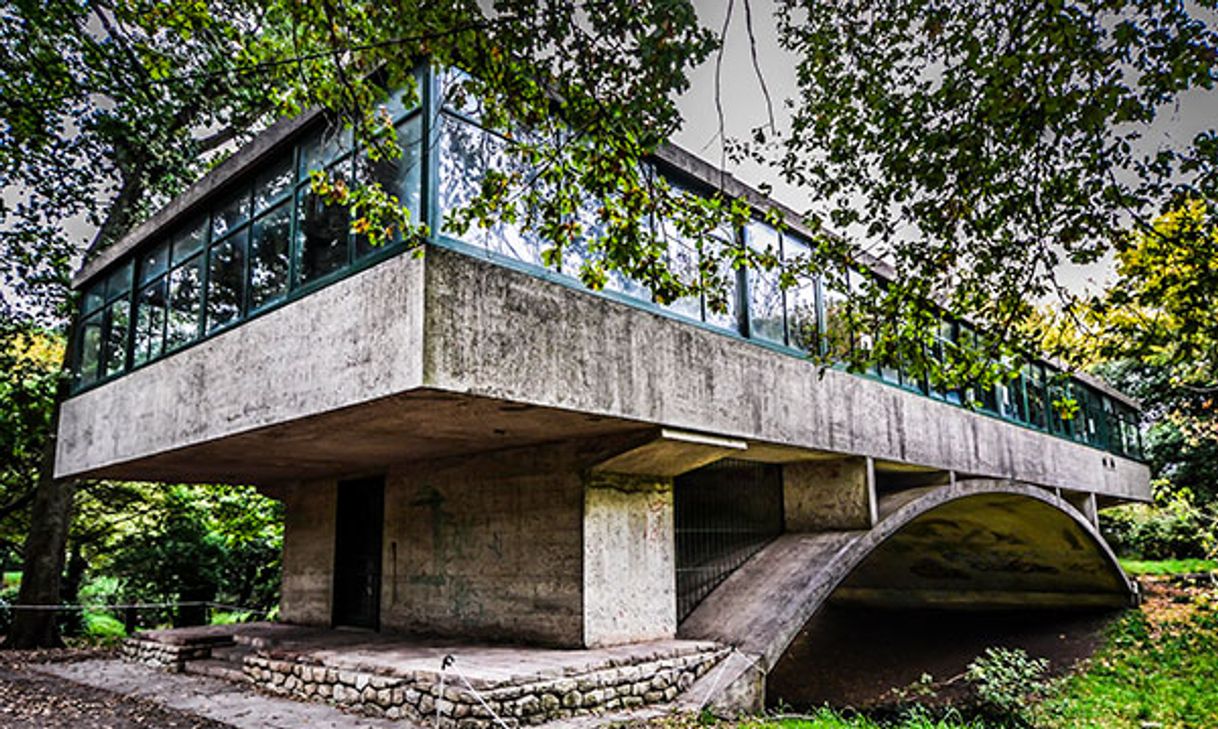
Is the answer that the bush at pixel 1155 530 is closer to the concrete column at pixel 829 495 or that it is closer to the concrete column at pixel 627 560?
the concrete column at pixel 829 495

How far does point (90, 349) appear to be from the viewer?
12.1m

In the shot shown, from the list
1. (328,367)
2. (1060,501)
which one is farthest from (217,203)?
(1060,501)

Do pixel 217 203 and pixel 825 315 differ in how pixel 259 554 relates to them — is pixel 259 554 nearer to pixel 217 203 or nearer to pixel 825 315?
pixel 217 203

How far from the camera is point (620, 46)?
5020 mm

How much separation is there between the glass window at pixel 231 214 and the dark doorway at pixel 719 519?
6347 millimetres

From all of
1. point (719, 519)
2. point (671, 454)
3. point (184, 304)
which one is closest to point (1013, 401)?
point (719, 519)

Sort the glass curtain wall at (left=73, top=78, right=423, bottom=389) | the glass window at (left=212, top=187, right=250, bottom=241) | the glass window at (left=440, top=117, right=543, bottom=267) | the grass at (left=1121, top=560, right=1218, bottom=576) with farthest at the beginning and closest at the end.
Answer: the grass at (left=1121, top=560, right=1218, bottom=576), the glass window at (left=212, top=187, right=250, bottom=241), the glass curtain wall at (left=73, top=78, right=423, bottom=389), the glass window at (left=440, top=117, right=543, bottom=267)

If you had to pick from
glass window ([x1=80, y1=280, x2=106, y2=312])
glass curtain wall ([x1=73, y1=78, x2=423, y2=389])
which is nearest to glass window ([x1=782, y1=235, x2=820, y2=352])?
glass curtain wall ([x1=73, y1=78, x2=423, y2=389])

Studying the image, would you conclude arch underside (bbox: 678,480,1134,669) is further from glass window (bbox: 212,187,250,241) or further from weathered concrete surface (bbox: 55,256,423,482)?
glass window (bbox: 212,187,250,241)

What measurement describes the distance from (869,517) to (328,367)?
8.09 m

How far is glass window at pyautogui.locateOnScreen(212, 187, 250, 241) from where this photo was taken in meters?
9.25

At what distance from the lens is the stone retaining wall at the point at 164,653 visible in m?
10.7

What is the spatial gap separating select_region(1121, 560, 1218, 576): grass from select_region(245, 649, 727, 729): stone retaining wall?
2132 cm

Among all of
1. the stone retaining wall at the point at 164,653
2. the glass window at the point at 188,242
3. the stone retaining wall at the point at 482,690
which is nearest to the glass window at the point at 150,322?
the glass window at the point at 188,242
